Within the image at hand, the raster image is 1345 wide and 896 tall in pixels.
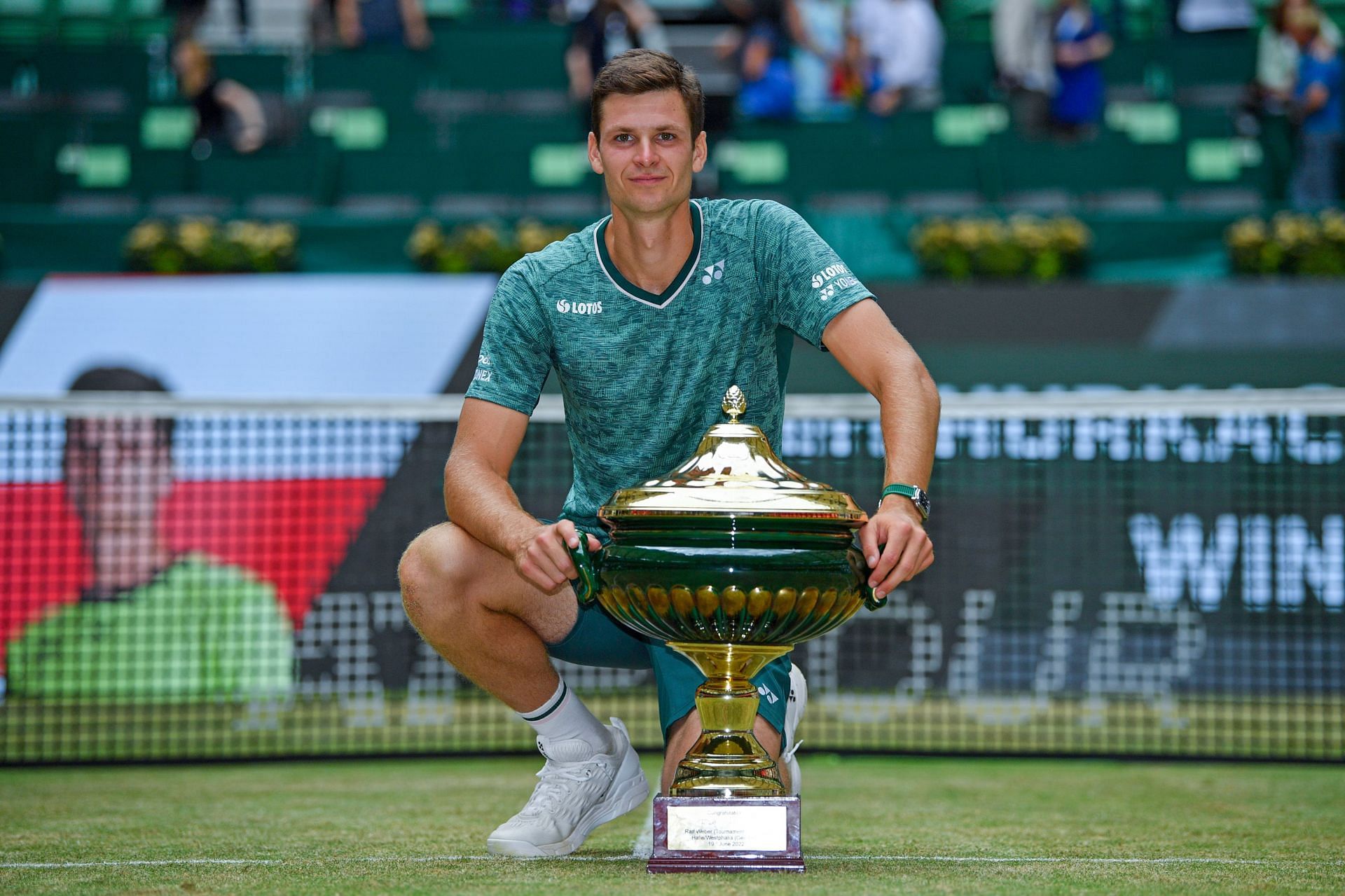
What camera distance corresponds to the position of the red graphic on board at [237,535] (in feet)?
18.7

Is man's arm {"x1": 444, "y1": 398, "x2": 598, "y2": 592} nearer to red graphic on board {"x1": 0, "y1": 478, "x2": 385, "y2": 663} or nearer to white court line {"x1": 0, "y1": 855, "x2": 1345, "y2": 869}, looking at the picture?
white court line {"x1": 0, "y1": 855, "x2": 1345, "y2": 869}

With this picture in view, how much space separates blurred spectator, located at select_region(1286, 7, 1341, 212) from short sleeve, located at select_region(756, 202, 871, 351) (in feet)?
22.0

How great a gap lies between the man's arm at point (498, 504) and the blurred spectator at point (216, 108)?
23.9 ft

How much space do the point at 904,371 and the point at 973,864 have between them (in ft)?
2.88

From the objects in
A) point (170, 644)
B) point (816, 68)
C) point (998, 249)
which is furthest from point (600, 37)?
point (170, 644)

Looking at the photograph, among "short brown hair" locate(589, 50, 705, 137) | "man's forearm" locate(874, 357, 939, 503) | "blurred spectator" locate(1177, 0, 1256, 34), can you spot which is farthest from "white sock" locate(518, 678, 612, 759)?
"blurred spectator" locate(1177, 0, 1256, 34)

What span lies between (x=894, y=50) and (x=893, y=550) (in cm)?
838

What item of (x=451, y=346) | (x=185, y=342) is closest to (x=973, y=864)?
(x=451, y=346)

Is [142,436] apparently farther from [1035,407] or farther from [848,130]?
[848,130]

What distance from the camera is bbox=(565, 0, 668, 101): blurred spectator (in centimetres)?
963

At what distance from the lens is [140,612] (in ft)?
18.9

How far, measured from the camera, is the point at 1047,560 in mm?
6266

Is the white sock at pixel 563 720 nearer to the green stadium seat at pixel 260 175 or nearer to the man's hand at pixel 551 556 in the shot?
the man's hand at pixel 551 556

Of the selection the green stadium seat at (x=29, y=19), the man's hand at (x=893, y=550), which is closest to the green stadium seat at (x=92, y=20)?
the green stadium seat at (x=29, y=19)
